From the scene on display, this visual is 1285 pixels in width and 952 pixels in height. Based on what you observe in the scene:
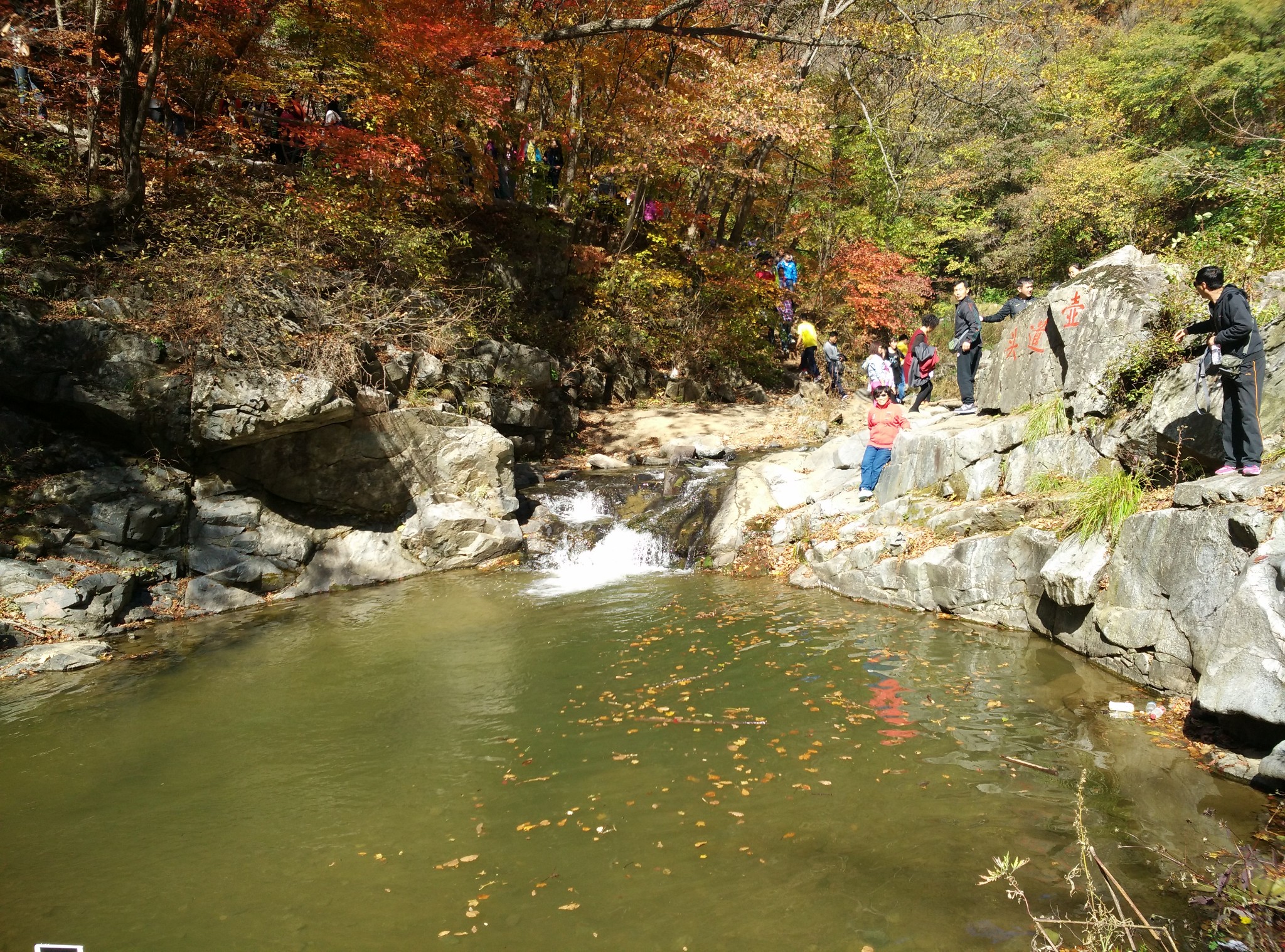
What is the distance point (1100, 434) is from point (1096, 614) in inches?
107

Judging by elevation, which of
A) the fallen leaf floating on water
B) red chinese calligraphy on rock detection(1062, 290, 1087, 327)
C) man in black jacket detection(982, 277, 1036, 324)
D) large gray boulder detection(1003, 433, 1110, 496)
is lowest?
the fallen leaf floating on water

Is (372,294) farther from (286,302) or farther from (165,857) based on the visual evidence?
(165,857)

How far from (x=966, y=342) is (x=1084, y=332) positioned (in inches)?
80.3

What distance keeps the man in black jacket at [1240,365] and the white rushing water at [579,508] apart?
9.38m

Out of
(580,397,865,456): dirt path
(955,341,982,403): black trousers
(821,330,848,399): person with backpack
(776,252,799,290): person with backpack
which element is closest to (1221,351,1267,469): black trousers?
(955,341,982,403): black trousers

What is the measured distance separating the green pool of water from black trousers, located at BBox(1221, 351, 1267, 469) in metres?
2.45

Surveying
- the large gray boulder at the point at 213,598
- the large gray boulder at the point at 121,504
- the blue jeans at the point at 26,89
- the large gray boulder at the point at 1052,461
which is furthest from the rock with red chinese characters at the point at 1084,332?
the blue jeans at the point at 26,89

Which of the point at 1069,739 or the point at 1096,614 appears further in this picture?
the point at 1096,614

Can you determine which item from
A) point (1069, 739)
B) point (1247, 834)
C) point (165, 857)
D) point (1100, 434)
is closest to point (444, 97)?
point (1100, 434)

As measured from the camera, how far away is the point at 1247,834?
434 cm

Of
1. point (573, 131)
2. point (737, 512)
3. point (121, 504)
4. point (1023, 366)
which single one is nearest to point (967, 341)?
point (1023, 366)

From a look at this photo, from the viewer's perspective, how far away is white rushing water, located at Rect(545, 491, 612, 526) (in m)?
13.8

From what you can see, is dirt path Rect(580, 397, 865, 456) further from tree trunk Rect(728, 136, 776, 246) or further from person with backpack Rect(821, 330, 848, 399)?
tree trunk Rect(728, 136, 776, 246)

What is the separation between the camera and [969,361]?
11922mm
